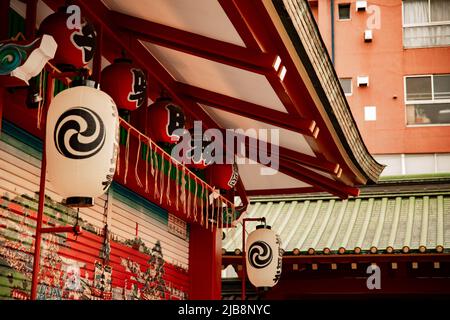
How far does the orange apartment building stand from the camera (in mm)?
24344

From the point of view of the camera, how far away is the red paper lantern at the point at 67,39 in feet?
18.2

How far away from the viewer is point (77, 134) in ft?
16.0

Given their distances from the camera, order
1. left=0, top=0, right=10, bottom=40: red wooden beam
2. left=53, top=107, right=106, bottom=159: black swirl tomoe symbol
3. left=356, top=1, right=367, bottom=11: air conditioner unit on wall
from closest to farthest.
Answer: left=53, top=107, right=106, bottom=159: black swirl tomoe symbol
left=0, top=0, right=10, bottom=40: red wooden beam
left=356, top=1, right=367, bottom=11: air conditioner unit on wall

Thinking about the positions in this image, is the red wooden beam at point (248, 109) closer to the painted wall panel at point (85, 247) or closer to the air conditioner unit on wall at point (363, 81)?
the painted wall panel at point (85, 247)

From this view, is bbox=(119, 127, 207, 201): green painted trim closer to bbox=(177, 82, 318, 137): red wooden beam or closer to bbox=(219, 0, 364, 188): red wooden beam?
bbox=(177, 82, 318, 137): red wooden beam

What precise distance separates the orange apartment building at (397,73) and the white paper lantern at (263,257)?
13.8 metres

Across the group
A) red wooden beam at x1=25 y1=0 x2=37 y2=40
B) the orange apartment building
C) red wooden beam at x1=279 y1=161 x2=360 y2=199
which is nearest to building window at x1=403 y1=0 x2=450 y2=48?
the orange apartment building

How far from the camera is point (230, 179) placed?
9820 millimetres

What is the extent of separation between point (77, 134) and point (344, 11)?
2236 cm

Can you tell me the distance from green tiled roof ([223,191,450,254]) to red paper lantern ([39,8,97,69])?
8.33 meters

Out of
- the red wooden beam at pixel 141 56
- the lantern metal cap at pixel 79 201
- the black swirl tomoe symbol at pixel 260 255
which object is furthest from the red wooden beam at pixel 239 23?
the black swirl tomoe symbol at pixel 260 255

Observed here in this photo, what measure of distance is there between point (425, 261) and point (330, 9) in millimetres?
14545

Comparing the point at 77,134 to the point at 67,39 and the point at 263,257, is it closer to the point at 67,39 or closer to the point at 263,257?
the point at 67,39

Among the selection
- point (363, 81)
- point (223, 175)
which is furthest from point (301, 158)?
point (363, 81)
